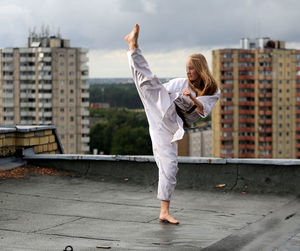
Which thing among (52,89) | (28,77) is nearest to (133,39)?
(52,89)

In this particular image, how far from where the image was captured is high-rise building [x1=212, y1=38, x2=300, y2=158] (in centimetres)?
10675

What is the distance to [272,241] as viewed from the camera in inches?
191

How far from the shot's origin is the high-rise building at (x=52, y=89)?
11969 cm

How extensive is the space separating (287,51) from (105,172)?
102 metres

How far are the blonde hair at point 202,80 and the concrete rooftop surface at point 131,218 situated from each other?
45.4 inches

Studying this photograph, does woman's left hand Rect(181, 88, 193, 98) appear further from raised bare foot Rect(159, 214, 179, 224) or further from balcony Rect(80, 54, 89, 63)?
balcony Rect(80, 54, 89, 63)

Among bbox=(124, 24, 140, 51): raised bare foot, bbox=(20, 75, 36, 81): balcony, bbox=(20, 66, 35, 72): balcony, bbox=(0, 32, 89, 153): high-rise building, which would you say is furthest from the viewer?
bbox=(20, 75, 36, 81): balcony

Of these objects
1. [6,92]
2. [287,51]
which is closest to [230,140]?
[287,51]

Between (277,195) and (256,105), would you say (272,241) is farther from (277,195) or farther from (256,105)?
(256,105)

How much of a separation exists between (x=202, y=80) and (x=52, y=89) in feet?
385

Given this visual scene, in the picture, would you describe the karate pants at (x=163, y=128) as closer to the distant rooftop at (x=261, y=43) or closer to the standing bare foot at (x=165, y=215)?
the standing bare foot at (x=165, y=215)

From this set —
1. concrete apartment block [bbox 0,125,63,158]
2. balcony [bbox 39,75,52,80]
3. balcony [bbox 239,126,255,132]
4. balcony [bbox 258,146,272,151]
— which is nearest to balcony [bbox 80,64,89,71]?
balcony [bbox 39,75,52,80]

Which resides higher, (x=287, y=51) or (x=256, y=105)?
(x=287, y=51)

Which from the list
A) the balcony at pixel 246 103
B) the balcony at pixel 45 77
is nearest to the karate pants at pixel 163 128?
the balcony at pixel 246 103
